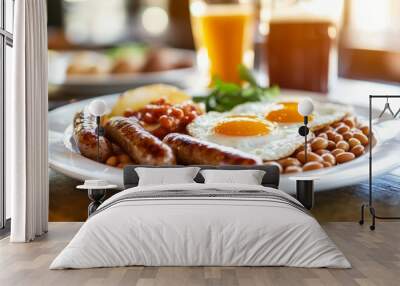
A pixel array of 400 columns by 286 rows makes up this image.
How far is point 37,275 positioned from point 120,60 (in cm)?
304

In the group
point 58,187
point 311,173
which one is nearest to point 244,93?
point 311,173

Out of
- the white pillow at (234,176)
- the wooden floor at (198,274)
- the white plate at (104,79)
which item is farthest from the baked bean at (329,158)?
the white plate at (104,79)

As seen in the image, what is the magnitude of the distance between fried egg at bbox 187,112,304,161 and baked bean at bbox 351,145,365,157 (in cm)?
50

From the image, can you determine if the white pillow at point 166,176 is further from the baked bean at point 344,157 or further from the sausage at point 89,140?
the baked bean at point 344,157

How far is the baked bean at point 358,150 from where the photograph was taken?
21.7ft

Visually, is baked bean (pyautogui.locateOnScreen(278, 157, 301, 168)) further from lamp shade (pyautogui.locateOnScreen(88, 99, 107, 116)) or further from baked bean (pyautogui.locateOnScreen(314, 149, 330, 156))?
lamp shade (pyautogui.locateOnScreen(88, 99, 107, 116))

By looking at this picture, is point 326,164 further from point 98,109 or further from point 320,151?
point 98,109

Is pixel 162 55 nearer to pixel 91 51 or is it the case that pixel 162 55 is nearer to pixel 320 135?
pixel 91 51

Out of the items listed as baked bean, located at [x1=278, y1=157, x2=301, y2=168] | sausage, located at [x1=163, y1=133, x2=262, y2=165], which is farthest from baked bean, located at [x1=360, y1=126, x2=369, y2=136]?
sausage, located at [x1=163, y1=133, x2=262, y2=165]

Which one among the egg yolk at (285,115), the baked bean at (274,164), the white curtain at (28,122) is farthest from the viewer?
the egg yolk at (285,115)

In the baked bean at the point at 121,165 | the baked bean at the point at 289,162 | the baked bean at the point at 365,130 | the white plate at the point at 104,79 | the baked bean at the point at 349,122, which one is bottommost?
the baked bean at the point at 121,165

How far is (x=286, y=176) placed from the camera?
651 cm

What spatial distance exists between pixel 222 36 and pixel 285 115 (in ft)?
3.17

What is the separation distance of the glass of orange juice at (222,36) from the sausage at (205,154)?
745mm
